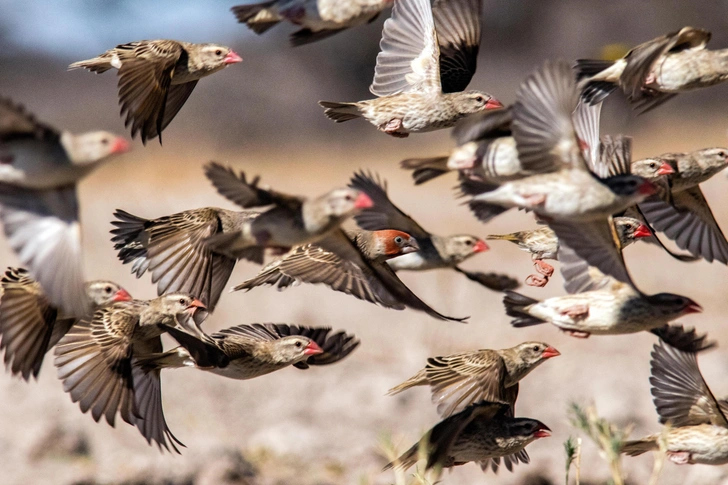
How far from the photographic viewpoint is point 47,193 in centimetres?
404

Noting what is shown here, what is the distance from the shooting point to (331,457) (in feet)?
23.5

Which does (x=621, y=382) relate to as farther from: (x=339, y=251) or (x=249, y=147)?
(x=249, y=147)

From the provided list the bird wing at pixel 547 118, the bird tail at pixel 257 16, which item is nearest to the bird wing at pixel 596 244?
the bird wing at pixel 547 118

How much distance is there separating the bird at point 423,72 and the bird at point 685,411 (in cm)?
173

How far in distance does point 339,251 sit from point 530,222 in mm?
10493

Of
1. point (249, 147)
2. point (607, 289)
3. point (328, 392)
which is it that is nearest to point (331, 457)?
point (328, 392)

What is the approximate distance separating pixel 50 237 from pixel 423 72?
2957mm

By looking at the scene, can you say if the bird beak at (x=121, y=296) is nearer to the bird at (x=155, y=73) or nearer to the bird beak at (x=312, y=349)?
the bird at (x=155, y=73)

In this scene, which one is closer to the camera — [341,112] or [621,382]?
[341,112]

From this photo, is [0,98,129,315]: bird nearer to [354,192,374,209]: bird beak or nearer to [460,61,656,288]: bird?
[354,192,374,209]: bird beak

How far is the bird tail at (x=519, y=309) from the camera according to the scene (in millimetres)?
5176

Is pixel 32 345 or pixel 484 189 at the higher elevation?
pixel 484 189

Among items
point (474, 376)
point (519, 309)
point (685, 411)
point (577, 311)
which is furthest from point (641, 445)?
point (577, 311)

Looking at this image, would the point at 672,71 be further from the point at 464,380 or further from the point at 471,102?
the point at 464,380
